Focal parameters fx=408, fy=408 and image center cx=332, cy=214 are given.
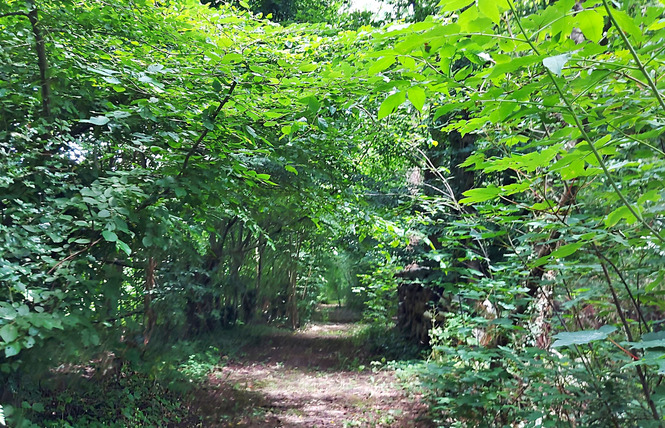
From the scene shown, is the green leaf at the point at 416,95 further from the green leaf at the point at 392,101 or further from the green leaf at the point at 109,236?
the green leaf at the point at 109,236

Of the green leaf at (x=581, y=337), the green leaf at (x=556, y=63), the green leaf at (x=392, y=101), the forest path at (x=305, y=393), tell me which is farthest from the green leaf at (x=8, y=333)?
the forest path at (x=305, y=393)

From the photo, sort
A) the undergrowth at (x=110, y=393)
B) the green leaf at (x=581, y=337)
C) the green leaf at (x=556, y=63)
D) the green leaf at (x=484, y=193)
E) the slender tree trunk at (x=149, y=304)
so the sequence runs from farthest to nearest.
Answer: the slender tree trunk at (x=149, y=304)
the undergrowth at (x=110, y=393)
the green leaf at (x=484, y=193)
the green leaf at (x=581, y=337)
the green leaf at (x=556, y=63)

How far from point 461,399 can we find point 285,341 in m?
9.33

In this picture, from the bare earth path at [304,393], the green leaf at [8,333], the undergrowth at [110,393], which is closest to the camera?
the green leaf at [8,333]

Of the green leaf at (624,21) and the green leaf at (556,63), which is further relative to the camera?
the green leaf at (624,21)

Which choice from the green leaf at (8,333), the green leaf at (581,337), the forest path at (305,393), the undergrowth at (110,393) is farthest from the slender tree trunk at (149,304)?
the green leaf at (581,337)

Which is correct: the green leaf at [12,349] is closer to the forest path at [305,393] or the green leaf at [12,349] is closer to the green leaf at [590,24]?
the green leaf at [590,24]

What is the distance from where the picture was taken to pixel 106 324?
120 inches

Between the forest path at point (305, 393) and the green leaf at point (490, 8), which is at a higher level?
the green leaf at point (490, 8)

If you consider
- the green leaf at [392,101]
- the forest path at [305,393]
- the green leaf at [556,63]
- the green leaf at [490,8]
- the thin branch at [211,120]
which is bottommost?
the forest path at [305,393]

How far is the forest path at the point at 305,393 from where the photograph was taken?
5.38 meters

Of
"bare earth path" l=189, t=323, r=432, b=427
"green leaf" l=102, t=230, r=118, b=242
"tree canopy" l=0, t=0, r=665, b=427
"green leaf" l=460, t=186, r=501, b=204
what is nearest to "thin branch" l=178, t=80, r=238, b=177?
"tree canopy" l=0, t=0, r=665, b=427

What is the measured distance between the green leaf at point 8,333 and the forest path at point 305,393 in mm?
3913

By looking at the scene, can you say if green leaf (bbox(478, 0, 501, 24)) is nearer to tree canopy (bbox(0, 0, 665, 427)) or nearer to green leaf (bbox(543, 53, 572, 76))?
tree canopy (bbox(0, 0, 665, 427))
